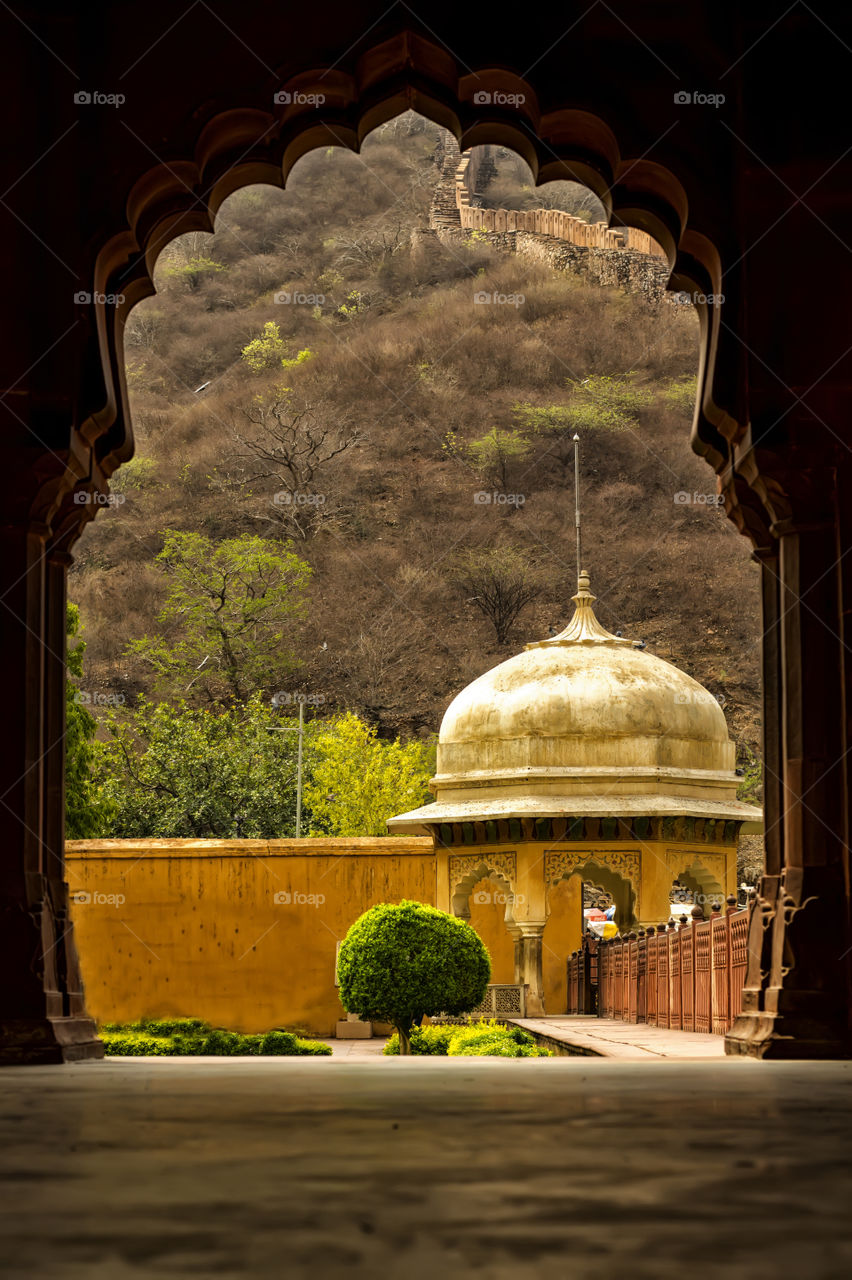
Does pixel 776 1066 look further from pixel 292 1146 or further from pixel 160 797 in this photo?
pixel 160 797

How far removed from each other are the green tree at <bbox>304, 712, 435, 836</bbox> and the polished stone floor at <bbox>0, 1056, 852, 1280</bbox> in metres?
28.9

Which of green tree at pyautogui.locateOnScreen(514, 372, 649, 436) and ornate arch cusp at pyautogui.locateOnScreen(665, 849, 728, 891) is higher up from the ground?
green tree at pyautogui.locateOnScreen(514, 372, 649, 436)

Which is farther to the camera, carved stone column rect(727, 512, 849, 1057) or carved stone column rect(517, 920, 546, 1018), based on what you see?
carved stone column rect(517, 920, 546, 1018)

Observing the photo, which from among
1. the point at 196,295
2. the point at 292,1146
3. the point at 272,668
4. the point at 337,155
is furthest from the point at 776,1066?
the point at 337,155

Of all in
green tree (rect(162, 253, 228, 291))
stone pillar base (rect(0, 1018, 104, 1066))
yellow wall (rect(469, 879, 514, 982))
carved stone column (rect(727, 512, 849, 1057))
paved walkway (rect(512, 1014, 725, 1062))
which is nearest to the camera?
stone pillar base (rect(0, 1018, 104, 1066))

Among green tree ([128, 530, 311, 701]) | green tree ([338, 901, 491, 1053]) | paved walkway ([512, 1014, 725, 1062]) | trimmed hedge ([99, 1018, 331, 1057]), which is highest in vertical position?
green tree ([128, 530, 311, 701])

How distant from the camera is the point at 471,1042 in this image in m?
13.1

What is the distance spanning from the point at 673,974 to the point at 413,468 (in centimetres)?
4583

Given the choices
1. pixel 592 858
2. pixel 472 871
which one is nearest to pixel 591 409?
pixel 472 871

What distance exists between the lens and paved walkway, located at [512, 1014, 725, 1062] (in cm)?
895

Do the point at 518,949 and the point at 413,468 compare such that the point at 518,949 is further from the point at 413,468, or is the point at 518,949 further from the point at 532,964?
the point at 413,468

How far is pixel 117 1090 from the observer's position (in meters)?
3.43

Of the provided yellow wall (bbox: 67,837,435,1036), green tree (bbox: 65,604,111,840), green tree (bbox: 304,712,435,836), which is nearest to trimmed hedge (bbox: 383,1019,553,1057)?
yellow wall (bbox: 67,837,435,1036)

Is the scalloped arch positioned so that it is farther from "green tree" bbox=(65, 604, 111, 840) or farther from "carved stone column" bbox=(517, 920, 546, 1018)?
"green tree" bbox=(65, 604, 111, 840)
